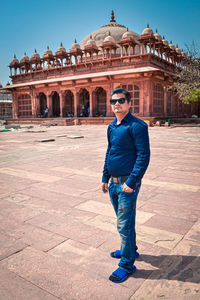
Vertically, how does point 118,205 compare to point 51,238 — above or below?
above

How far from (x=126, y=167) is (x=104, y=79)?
20.0m

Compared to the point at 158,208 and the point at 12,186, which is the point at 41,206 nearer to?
the point at 12,186

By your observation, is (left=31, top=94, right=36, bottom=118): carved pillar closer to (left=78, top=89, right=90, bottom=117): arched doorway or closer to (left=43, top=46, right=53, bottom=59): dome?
(left=43, top=46, right=53, bottom=59): dome

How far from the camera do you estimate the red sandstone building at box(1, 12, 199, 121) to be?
64.2ft

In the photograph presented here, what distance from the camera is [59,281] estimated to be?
1.67 metres

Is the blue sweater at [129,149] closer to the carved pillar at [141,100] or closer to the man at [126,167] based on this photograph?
the man at [126,167]

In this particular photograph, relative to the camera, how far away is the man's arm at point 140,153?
1685 mm

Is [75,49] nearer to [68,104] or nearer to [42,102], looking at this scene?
[68,104]

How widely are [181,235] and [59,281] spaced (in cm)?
118

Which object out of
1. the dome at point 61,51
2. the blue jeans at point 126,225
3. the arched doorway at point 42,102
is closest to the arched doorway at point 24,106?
the arched doorway at point 42,102

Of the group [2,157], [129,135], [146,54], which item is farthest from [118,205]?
[146,54]

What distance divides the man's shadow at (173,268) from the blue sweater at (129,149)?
63cm

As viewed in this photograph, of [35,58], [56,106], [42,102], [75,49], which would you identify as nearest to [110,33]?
[75,49]

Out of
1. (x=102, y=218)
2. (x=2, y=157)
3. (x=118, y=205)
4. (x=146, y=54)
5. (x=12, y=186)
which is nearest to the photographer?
(x=118, y=205)
